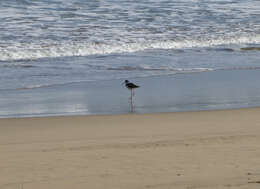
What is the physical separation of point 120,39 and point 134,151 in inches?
401

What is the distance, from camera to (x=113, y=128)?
24.5 feet

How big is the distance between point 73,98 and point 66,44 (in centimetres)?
602

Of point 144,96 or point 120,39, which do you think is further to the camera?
point 120,39

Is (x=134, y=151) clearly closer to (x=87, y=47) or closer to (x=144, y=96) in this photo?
(x=144, y=96)

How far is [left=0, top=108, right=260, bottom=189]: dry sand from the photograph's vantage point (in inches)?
206

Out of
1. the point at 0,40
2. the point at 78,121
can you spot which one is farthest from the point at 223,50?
the point at 78,121

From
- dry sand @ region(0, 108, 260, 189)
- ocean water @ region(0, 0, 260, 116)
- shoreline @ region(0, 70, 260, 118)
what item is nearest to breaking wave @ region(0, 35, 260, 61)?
ocean water @ region(0, 0, 260, 116)

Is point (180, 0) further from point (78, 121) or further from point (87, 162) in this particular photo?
point (87, 162)

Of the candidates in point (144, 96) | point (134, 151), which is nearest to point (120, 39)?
point (144, 96)

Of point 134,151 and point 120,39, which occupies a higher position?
point 134,151

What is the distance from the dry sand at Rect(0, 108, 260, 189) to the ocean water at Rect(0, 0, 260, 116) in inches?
121

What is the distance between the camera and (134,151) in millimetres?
6203

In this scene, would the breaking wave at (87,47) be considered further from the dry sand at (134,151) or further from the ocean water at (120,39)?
the dry sand at (134,151)

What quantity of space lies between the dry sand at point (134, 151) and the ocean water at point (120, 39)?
10.0 feet
